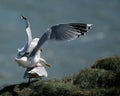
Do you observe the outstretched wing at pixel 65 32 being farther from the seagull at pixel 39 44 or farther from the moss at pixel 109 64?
the moss at pixel 109 64

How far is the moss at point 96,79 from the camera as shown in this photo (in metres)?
16.6

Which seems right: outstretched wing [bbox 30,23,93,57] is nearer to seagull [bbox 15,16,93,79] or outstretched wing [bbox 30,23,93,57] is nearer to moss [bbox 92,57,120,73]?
seagull [bbox 15,16,93,79]

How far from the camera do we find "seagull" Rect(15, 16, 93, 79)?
17.4 metres

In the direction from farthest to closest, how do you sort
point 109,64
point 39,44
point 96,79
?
point 39,44, point 109,64, point 96,79

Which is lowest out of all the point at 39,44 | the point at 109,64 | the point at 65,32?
the point at 109,64

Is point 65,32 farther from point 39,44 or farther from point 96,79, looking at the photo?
point 96,79

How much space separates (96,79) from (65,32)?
1768 millimetres

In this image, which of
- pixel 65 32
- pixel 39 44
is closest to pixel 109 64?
pixel 65 32

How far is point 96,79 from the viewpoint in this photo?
54.7 ft

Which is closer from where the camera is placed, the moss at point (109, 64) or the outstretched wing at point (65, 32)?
the moss at point (109, 64)

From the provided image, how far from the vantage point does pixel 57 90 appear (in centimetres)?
1623

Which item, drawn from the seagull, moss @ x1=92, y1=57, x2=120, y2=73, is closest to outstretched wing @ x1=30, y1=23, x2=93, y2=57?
the seagull

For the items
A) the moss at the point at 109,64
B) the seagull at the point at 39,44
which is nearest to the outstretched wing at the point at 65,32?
the seagull at the point at 39,44

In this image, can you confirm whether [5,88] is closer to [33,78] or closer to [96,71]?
[33,78]
